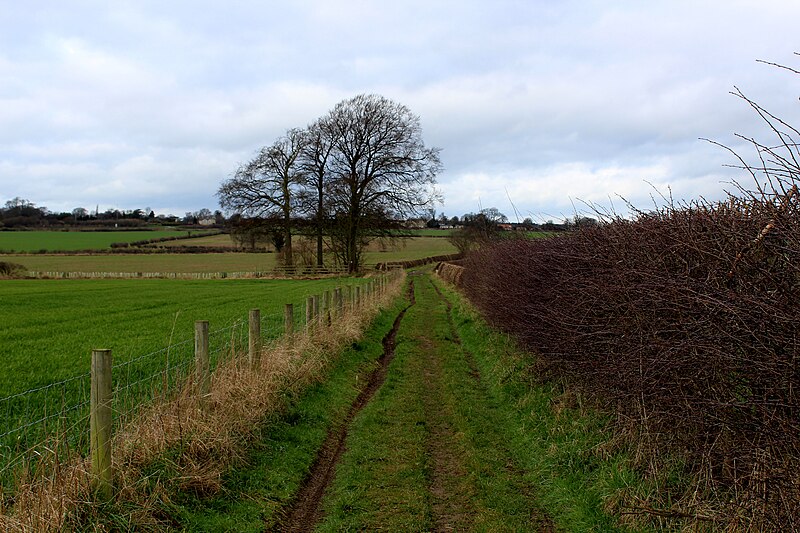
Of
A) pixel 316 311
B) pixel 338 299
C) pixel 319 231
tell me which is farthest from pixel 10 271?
pixel 316 311

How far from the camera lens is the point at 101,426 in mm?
4902

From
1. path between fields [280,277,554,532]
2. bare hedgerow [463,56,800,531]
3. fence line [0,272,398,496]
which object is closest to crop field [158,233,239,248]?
fence line [0,272,398,496]

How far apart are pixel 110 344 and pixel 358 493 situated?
32.5 feet

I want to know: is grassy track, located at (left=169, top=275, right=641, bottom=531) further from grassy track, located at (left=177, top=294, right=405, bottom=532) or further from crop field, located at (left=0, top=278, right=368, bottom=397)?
crop field, located at (left=0, top=278, right=368, bottom=397)

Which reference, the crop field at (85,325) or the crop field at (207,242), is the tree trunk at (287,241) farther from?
the crop field at (207,242)

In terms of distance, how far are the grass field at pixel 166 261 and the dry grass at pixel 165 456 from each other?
42.2 m

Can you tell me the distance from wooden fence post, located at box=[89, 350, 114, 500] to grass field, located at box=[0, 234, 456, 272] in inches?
1771

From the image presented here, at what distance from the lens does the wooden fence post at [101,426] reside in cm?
482

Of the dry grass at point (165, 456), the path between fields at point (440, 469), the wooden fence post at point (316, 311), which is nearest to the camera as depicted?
Result: the dry grass at point (165, 456)

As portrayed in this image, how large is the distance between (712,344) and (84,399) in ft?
19.7

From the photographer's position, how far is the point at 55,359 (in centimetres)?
1184

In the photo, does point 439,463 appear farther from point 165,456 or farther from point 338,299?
point 338,299

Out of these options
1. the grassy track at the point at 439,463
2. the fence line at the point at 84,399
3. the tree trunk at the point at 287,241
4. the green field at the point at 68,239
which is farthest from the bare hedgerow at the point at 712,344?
the green field at the point at 68,239

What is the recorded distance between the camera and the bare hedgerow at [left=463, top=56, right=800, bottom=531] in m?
3.54
